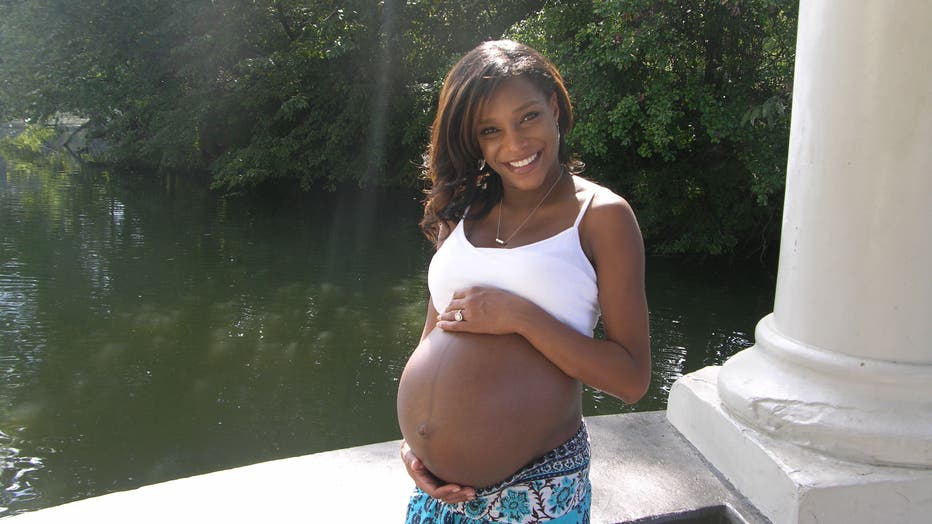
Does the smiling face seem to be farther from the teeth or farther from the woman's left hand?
the woman's left hand

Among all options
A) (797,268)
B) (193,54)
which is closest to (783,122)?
(797,268)

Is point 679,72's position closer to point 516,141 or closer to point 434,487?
point 516,141

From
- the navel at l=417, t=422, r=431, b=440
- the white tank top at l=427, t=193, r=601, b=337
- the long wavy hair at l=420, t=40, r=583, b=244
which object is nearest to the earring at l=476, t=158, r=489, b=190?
the long wavy hair at l=420, t=40, r=583, b=244

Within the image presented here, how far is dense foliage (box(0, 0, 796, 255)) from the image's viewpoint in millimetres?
9227

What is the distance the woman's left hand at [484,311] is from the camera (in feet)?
5.17

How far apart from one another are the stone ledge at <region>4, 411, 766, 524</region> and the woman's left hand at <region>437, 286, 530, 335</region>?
1045 mm

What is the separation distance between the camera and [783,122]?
29.5 feet

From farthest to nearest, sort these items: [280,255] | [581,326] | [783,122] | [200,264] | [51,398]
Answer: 1. [280,255]
2. [200,264]
3. [783,122]
4. [51,398]
5. [581,326]

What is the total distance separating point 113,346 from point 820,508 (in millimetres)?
6989

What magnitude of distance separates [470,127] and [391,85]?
46.8 ft

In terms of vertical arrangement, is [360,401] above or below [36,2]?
below

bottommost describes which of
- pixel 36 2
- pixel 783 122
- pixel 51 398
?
pixel 51 398

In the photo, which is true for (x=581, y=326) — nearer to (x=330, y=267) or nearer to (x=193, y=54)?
(x=330, y=267)

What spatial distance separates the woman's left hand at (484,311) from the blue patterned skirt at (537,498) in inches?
12.1
